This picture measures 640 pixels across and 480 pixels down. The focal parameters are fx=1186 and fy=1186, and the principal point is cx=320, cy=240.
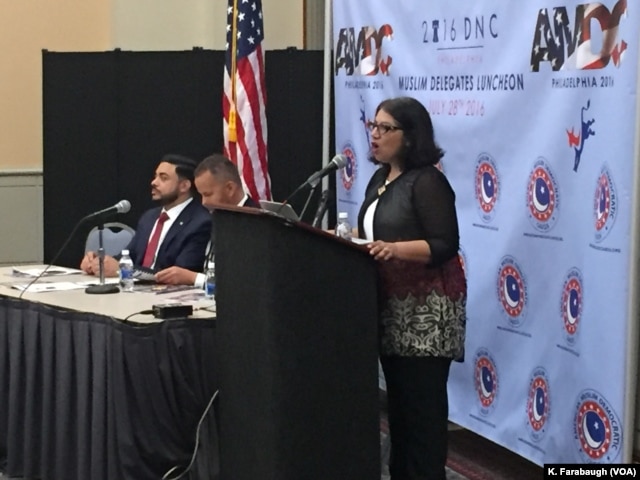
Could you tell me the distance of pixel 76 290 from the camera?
5.17 metres

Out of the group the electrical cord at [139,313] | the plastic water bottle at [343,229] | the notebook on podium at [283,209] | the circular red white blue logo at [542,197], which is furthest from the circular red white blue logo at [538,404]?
the electrical cord at [139,313]

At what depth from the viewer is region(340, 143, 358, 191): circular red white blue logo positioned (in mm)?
6352

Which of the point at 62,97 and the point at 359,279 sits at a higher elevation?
the point at 62,97

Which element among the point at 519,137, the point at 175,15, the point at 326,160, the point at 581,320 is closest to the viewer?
the point at 581,320

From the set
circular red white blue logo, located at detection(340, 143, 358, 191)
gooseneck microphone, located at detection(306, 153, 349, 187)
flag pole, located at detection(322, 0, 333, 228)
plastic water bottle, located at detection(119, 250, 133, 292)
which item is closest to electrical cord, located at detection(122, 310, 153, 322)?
plastic water bottle, located at detection(119, 250, 133, 292)

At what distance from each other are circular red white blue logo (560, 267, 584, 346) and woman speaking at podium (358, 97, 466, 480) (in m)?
0.50

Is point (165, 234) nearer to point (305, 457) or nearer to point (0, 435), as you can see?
point (0, 435)

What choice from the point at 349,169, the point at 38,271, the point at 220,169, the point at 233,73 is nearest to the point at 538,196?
the point at 220,169

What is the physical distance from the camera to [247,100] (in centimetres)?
637

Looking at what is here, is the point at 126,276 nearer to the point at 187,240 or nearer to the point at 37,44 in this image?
the point at 187,240

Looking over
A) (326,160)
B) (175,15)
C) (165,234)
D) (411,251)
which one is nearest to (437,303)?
(411,251)

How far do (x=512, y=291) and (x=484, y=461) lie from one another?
89 cm

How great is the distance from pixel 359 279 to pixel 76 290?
5.62ft

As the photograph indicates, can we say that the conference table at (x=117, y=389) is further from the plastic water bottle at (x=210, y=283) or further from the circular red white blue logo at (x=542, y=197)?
the circular red white blue logo at (x=542, y=197)
